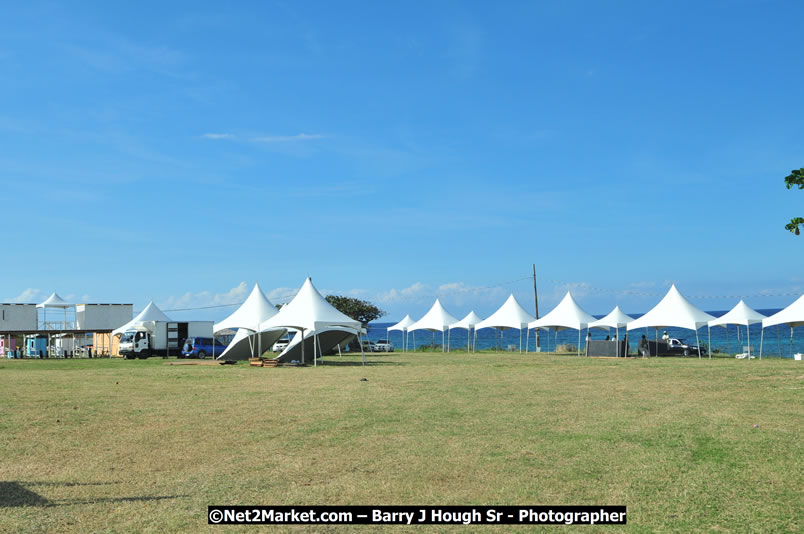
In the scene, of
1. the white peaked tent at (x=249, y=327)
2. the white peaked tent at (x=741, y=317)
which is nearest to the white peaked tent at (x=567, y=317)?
the white peaked tent at (x=741, y=317)

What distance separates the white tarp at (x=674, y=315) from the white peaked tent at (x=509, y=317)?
27.6 ft

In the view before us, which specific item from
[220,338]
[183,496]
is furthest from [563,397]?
[220,338]

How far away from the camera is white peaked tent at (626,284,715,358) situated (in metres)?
36.4

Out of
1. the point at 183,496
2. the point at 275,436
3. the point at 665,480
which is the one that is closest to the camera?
the point at 183,496

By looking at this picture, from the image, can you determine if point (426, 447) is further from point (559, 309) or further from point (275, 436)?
point (559, 309)

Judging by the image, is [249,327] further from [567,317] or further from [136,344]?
[567,317]

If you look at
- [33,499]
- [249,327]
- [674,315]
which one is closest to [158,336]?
[249,327]

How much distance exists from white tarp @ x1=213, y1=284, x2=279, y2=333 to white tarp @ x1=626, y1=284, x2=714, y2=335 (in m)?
19.2

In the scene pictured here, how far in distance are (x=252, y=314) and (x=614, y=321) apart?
20860 mm

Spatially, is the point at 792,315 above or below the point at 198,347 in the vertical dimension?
above

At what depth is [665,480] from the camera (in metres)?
7.22

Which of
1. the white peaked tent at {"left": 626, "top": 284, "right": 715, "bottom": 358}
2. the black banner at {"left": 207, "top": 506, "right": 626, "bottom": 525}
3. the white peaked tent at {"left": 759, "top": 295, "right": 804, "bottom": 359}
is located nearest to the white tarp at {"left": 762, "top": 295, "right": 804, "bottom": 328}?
the white peaked tent at {"left": 759, "top": 295, "right": 804, "bottom": 359}

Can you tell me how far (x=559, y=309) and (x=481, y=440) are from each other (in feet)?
113

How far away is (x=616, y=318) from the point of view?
41719 mm
